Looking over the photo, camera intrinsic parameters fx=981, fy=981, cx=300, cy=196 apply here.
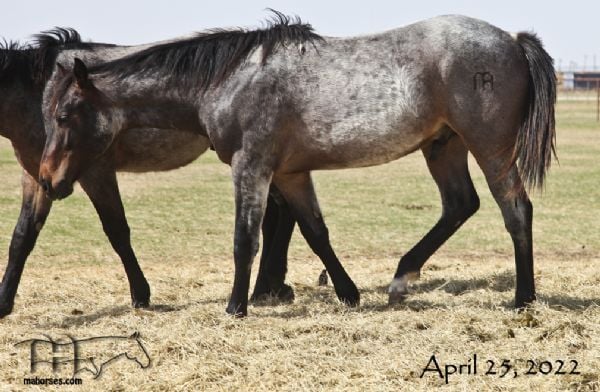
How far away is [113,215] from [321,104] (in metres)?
1.90

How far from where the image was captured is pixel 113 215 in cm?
750

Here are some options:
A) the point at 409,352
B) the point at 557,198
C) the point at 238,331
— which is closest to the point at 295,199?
the point at 238,331

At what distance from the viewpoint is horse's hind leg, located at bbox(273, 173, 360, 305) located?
288 inches

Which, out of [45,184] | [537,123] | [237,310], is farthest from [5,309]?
[537,123]

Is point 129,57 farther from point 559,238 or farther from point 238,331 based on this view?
point 559,238

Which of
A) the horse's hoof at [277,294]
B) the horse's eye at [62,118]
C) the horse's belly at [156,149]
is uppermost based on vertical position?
the horse's eye at [62,118]

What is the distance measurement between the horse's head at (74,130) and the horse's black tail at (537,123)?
2.85m

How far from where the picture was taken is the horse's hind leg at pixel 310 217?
7320 millimetres

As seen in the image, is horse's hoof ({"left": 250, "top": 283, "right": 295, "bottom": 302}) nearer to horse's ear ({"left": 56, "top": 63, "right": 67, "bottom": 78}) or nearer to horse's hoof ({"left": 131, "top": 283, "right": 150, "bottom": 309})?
horse's hoof ({"left": 131, "top": 283, "right": 150, "bottom": 309})

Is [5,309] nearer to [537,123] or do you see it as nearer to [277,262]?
[277,262]

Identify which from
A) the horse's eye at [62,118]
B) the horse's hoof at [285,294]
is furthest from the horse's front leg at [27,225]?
the horse's hoof at [285,294]

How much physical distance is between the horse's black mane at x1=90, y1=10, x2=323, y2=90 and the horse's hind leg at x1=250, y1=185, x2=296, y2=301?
1272 millimetres

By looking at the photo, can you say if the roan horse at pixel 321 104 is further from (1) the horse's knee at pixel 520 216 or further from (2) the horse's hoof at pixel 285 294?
(2) the horse's hoof at pixel 285 294

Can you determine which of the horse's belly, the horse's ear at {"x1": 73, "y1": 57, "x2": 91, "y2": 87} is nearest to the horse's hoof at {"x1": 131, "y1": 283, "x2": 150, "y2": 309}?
the horse's belly
